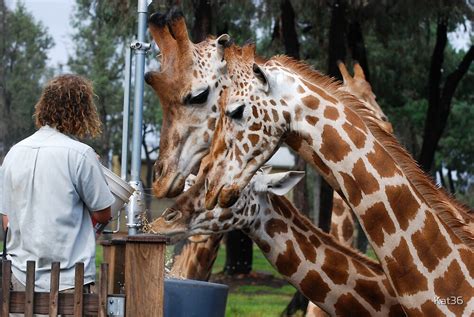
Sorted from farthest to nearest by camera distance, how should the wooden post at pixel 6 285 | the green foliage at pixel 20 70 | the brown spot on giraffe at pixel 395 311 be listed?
the green foliage at pixel 20 70, the brown spot on giraffe at pixel 395 311, the wooden post at pixel 6 285

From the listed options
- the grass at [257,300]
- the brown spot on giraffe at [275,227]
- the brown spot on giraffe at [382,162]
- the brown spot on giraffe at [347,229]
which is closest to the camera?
the brown spot on giraffe at [382,162]

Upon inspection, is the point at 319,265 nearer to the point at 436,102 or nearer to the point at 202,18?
the point at 202,18

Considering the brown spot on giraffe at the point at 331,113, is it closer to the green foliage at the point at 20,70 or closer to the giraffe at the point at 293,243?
the giraffe at the point at 293,243

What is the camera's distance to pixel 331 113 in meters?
6.45

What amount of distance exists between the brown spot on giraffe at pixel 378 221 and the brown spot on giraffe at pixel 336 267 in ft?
4.44

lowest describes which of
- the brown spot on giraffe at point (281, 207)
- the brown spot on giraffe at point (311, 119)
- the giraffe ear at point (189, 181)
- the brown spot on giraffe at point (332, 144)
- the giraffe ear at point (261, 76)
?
the brown spot on giraffe at point (281, 207)

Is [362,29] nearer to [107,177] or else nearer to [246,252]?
[246,252]

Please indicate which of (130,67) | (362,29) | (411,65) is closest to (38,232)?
(130,67)

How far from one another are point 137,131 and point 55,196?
2152 millimetres

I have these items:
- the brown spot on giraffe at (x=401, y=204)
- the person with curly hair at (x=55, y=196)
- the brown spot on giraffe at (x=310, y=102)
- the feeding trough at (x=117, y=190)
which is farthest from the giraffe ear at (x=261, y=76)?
the person with curly hair at (x=55, y=196)

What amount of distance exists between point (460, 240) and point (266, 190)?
1971 mm

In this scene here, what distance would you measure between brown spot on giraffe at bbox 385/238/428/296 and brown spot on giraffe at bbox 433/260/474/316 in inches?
3.3

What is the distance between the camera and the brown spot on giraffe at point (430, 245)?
20.7 ft

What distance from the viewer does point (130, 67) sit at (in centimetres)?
866
